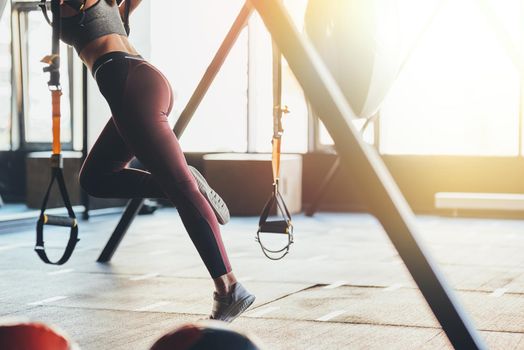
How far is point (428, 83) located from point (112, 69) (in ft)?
20.3

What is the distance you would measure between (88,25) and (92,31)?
22 mm

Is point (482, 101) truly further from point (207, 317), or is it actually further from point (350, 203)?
point (207, 317)

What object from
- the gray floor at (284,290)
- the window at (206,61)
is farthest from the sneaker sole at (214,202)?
the window at (206,61)

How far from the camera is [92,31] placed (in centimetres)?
249

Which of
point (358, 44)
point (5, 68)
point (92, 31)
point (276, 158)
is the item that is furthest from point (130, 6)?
point (5, 68)

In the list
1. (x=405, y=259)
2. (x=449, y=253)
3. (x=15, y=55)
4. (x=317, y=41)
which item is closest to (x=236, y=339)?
(x=405, y=259)

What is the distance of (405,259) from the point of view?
57.2 inches

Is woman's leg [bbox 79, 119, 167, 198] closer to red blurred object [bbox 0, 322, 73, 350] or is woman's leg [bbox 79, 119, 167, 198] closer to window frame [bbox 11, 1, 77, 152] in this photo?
red blurred object [bbox 0, 322, 73, 350]

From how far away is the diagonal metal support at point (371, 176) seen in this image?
1438 mm

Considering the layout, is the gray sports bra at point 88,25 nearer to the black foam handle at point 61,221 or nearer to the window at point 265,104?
the black foam handle at point 61,221

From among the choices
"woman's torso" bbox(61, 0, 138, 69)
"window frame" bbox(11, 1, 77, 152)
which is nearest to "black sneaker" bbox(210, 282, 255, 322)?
"woman's torso" bbox(61, 0, 138, 69)

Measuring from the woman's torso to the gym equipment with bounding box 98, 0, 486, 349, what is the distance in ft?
3.59

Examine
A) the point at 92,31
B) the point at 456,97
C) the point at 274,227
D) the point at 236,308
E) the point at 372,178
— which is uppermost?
the point at 92,31

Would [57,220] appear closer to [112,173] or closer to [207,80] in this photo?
[112,173]
